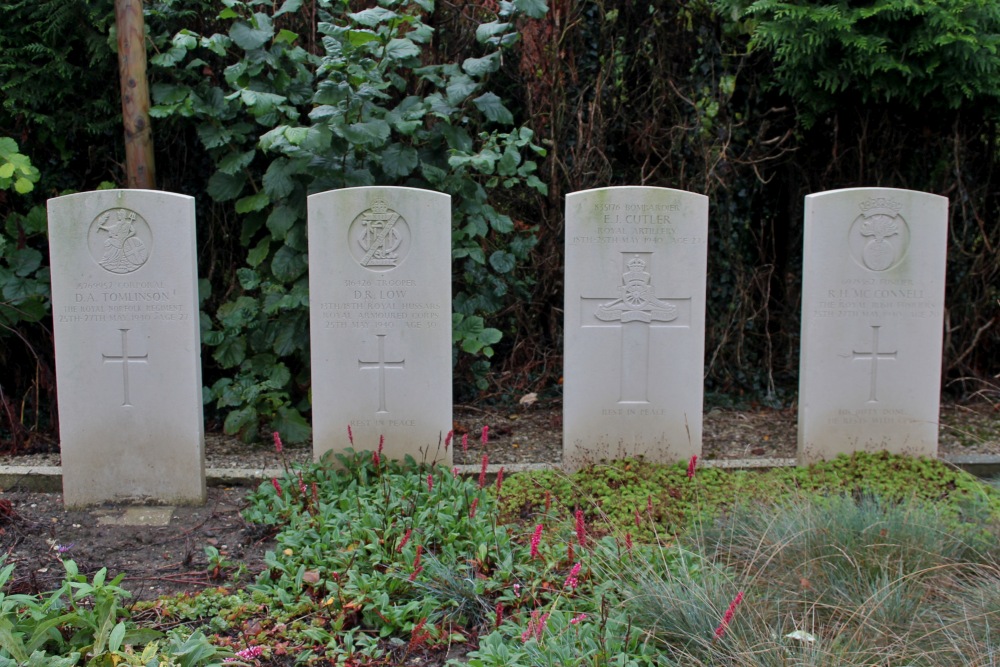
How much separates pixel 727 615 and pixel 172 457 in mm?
2965

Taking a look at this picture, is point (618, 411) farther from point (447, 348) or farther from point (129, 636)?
point (129, 636)

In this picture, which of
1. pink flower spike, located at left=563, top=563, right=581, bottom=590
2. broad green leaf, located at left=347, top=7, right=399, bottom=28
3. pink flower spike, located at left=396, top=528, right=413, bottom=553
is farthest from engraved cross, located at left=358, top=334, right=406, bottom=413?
pink flower spike, located at left=563, top=563, right=581, bottom=590

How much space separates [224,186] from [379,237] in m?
1.63

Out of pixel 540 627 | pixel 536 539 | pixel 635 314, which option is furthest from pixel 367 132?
pixel 540 627

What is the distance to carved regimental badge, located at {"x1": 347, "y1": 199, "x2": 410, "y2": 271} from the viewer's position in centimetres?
445

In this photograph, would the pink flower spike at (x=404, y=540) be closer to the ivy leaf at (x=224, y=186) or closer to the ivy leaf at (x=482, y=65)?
the ivy leaf at (x=482, y=65)

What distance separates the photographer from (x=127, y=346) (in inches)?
169

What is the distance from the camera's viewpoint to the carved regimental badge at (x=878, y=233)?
465cm

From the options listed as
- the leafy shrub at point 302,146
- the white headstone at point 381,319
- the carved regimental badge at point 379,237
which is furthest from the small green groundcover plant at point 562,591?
the leafy shrub at point 302,146

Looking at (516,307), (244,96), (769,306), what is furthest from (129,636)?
(769,306)

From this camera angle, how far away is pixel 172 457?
14.2ft

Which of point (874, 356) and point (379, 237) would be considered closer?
point (379, 237)

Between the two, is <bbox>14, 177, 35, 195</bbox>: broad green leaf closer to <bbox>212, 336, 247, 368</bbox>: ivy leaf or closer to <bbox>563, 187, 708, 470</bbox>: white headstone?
<bbox>212, 336, 247, 368</bbox>: ivy leaf

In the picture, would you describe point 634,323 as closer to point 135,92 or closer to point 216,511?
point 216,511
